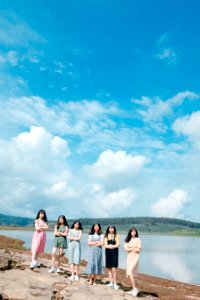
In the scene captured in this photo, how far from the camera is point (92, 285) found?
18.6 metres

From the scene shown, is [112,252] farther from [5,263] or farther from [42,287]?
[5,263]

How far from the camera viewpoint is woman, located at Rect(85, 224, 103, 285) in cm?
1928

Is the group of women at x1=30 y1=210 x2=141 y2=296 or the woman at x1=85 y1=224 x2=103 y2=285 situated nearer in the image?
the woman at x1=85 y1=224 x2=103 y2=285

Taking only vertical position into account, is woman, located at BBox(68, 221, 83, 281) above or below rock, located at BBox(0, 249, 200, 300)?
above

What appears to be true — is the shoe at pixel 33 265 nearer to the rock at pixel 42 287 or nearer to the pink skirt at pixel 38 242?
the rock at pixel 42 287

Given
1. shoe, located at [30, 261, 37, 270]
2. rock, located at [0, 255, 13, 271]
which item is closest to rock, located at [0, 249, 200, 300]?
rock, located at [0, 255, 13, 271]

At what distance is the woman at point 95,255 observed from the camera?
19.3 m

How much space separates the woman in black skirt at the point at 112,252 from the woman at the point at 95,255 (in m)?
0.38

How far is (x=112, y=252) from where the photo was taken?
19609 millimetres

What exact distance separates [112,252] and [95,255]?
0.92m

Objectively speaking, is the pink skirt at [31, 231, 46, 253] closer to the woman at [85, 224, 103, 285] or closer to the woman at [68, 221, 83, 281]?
the woman at [68, 221, 83, 281]

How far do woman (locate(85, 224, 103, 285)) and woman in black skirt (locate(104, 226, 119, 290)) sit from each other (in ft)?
1.26

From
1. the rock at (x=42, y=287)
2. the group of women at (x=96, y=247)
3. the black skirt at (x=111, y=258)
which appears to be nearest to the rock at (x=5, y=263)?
the rock at (x=42, y=287)

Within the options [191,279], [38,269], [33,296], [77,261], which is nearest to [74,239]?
[77,261]
